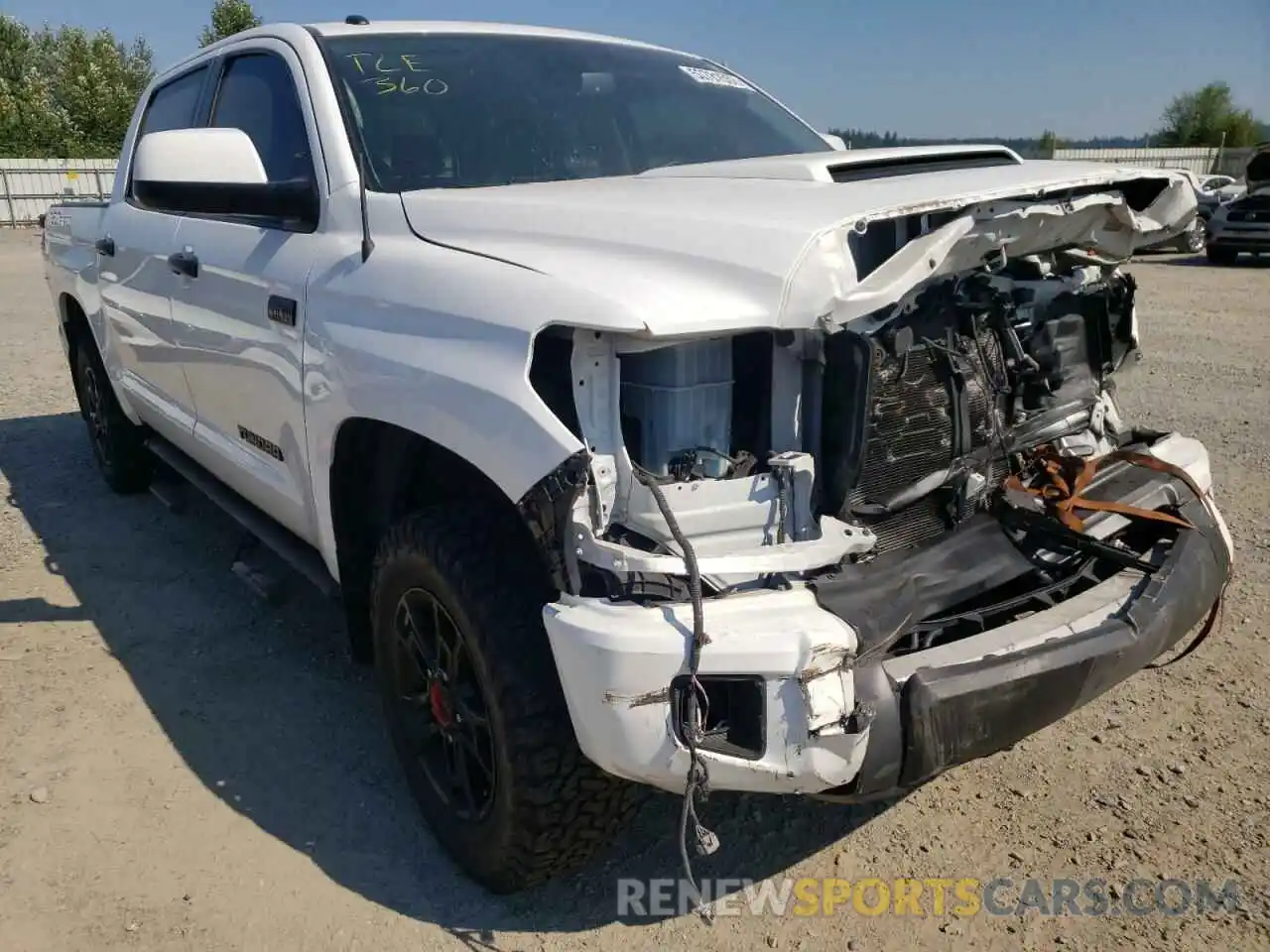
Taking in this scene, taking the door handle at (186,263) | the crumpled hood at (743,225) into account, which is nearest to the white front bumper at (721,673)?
the crumpled hood at (743,225)

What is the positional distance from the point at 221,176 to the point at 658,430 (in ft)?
5.00

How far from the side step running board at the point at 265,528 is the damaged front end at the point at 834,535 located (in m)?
1.32

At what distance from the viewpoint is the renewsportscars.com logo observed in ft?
7.79

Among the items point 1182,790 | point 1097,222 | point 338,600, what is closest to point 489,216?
point 338,600

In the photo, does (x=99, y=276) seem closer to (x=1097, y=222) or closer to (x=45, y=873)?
(x=45, y=873)

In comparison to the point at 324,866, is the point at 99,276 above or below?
above

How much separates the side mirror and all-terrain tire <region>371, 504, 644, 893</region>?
1.01 metres

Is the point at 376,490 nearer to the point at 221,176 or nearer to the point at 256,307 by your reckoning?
the point at 256,307

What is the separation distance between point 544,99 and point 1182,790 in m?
2.67

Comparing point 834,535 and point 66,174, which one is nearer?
point 834,535

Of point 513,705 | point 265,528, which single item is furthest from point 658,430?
point 265,528

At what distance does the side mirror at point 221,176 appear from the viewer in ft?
9.00

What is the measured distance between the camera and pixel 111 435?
17.1 ft

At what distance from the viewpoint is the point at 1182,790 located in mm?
2766
